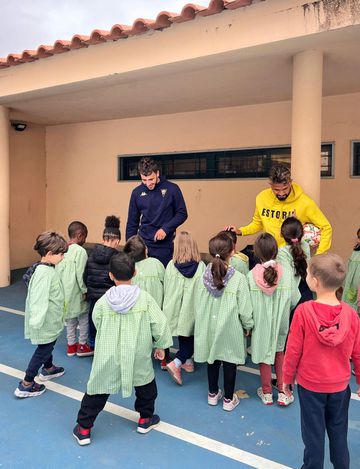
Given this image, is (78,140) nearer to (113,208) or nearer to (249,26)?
(113,208)

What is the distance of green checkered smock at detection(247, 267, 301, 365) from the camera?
327cm

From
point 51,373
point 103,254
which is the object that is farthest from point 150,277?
point 51,373

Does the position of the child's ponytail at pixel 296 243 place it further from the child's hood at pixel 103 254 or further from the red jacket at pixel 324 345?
the child's hood at pixel 103 254

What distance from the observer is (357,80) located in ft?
17.0

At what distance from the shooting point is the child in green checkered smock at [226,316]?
319cm

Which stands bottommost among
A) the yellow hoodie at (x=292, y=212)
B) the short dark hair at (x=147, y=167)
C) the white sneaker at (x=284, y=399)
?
the white sneaker at (x=284, y=399)

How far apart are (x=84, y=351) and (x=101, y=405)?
154 centimetres

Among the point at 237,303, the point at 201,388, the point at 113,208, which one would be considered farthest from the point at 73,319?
the point at 113,208

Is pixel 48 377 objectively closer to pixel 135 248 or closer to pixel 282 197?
pixel 135 248

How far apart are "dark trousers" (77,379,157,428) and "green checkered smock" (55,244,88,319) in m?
1.45

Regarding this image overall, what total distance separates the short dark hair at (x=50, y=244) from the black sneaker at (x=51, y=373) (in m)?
1.15

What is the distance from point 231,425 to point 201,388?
631 mm

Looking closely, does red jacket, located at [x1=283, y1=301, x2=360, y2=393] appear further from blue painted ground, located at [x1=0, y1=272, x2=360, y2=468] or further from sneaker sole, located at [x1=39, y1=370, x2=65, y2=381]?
sneaker sole, located at [x1=39, y1=370, x2=65, y2=381]

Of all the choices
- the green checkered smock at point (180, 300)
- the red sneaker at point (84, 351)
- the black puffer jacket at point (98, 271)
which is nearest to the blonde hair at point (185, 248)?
the green checkered smock at point (180, 300)
